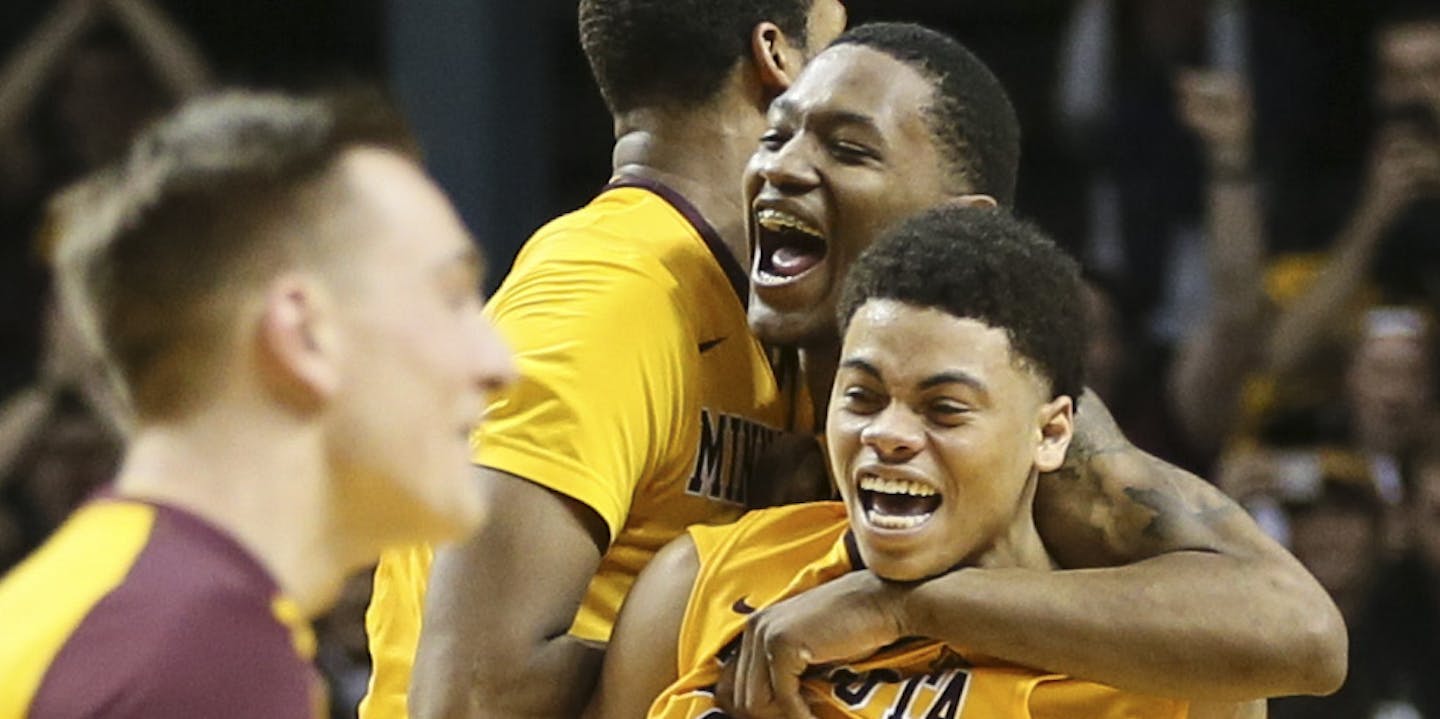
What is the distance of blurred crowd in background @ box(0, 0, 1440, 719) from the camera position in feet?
18.4

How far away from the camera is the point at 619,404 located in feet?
9.93

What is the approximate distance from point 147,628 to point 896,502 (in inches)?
42.0

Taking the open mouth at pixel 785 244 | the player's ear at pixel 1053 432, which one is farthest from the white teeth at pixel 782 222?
the player's ear at pixel 1053 432

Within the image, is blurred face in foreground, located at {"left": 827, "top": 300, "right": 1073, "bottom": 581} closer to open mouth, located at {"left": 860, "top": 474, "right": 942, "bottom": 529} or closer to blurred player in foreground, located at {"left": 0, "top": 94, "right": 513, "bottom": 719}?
open mouth, located at {"left": 860, "top": 474, "right": 942, "bottom": 529}

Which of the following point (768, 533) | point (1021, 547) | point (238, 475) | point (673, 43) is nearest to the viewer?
point (238, 475)

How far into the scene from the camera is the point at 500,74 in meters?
6.61

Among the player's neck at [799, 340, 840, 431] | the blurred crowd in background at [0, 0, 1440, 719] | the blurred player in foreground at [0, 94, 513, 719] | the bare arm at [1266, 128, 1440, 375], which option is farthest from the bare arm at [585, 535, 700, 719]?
the bare arm at [1266, 128, 1440, 375]

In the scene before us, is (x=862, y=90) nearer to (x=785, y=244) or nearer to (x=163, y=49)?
(x=785, y=244)

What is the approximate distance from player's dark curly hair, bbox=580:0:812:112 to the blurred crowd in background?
234cm

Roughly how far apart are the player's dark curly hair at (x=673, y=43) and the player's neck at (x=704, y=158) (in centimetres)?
3

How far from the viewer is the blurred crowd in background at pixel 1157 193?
5605mm

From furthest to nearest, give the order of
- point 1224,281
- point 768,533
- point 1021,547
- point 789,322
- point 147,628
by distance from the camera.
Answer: point 1224,281 < point 789,322 < point 768,533 < point 1021,547 < point 147,628

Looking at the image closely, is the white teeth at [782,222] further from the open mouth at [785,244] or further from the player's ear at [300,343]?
the player's ear at [300,343]

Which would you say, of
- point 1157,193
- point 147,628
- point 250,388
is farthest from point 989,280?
point 1157,193
